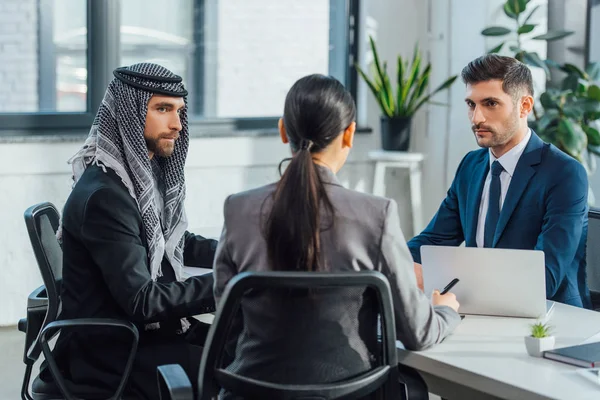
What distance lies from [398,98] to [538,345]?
3.76 meters

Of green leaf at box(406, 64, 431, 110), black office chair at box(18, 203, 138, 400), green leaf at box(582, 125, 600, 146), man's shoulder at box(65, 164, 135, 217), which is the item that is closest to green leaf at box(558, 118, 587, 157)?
green leaf at box(582, 125, 600, 146)

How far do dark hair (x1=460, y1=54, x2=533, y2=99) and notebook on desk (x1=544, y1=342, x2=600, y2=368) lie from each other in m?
1.02

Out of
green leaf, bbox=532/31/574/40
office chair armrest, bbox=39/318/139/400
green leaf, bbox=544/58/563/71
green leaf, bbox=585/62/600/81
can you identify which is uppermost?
green leaf, bbox=532/31/574/40

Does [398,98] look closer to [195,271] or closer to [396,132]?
[396,132]

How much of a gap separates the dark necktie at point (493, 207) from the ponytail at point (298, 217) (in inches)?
43.4

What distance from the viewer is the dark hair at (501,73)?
2.79 meters

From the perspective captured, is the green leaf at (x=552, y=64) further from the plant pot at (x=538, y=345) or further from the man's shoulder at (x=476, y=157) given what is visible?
the plant pot at (x=538, y=345)

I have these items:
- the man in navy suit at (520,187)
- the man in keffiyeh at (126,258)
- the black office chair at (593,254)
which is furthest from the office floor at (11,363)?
the black office chair at (593,254)

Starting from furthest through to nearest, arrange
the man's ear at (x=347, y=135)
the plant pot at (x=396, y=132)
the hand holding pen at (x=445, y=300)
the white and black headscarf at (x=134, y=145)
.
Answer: the plant pot at (x=396, y=132) → the white and black headscarf at (x=134, y=145) → the hand holding pen at (x=445, y=300) → the man's ear at (x=347, y=135)

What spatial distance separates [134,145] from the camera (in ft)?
8.51

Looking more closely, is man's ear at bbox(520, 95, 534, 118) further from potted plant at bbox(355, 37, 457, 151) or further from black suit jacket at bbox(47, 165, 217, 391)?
potted plant at bbox(355, 37, 457, 151)

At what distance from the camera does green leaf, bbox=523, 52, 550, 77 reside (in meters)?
5.29

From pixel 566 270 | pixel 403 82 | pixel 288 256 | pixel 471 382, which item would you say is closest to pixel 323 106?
pixel 288 256

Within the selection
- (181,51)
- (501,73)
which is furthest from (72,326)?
(181,51)
